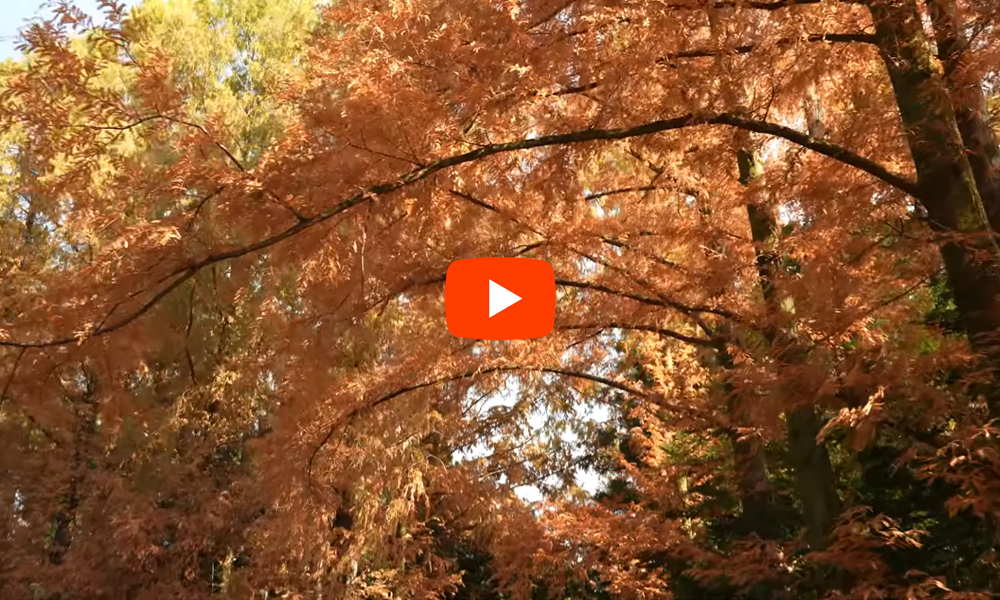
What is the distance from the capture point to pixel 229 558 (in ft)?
31.0

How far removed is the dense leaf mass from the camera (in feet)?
9.65

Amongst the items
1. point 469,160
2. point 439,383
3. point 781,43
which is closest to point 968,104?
point 781,43

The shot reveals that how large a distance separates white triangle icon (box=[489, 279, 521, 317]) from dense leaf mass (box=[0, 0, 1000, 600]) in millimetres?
327

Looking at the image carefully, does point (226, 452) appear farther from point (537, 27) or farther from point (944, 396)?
point (944, 396)

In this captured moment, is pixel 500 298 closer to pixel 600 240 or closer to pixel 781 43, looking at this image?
pixel 600 240

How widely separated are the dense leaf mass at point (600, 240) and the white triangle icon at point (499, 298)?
12.9 inches

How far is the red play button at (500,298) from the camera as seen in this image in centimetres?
442

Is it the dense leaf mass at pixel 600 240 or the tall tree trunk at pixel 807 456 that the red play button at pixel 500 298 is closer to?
the dense leaf mass at pixel 600 240

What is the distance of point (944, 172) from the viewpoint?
3.23 metres

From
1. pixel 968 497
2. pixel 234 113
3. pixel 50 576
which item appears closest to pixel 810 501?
pixel 968 497

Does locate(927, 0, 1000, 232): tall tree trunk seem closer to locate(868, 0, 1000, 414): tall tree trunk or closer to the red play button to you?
locate(868, 0, 1000, 414): tall tree trunk

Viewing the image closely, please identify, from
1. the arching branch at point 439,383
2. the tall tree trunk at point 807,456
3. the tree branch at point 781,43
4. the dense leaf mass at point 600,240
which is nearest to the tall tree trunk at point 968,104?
the dense leaf mass at point 600,240

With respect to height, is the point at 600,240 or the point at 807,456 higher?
the point at 600,240

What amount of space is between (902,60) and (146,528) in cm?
869
